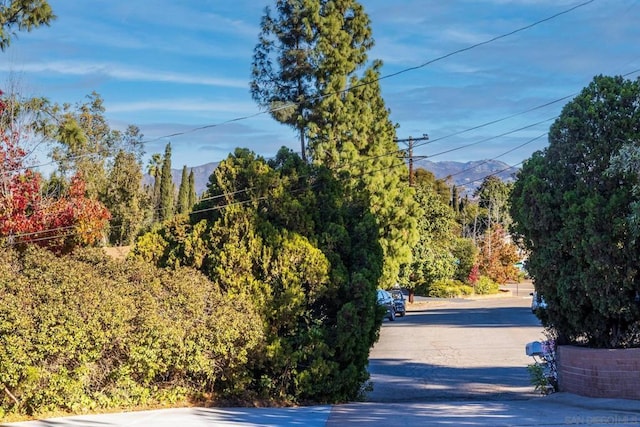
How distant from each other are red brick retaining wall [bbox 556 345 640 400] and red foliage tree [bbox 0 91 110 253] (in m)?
9.01

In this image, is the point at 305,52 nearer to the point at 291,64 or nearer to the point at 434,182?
the point at 291,64

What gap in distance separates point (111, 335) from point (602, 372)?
20.0 ft

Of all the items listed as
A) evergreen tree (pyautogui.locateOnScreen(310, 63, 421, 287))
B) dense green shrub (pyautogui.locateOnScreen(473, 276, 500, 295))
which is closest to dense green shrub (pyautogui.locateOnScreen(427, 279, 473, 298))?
dense green shrub (pyautogui.locateOnScreen(473, 276, 500, 295))

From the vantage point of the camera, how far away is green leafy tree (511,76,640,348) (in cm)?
878

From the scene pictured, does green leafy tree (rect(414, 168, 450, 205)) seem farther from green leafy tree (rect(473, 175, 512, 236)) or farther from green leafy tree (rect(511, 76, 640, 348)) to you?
green leafy tree (rect(511, 76, 640, 348))

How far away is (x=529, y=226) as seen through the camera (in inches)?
384

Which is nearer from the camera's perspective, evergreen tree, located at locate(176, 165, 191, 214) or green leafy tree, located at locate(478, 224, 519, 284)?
green leafy tree, located at locate(478, 224, 519, 284)

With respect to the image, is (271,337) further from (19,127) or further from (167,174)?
(167,174)

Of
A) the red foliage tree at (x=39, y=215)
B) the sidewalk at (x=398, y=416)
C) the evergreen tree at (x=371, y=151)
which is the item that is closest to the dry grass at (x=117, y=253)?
the red foliage tree at (x=39, y=215)

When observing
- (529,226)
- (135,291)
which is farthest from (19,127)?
(529,226)

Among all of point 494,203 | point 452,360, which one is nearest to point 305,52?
point 452,360

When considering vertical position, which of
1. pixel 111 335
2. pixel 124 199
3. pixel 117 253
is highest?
pixel 124 199

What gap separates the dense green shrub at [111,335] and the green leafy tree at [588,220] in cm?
415

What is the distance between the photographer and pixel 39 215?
1361 centimetres
